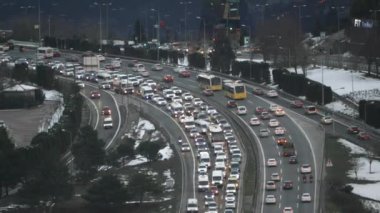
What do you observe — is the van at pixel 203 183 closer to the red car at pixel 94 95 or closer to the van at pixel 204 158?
the van at pixel 204 158

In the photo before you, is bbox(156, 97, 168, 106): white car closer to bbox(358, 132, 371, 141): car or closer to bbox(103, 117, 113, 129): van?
bbox(103, 117, 113, 129): van

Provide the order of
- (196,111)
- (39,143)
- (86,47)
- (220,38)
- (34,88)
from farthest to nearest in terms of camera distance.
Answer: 1. (86,47)
2. (220,38)
3. (34,88)
4. (196,111)
5. (39,143)

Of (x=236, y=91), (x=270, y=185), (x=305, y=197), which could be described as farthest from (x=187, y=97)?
(x=305, y=197)

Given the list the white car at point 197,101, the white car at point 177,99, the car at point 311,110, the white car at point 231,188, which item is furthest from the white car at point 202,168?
the white car at point 177,99

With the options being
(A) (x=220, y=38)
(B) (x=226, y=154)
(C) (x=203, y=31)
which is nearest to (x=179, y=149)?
(B) (x=226, y=154)

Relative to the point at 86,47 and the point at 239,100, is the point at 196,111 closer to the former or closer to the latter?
the point at 239,100

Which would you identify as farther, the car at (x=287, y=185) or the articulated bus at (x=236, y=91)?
the articulated bus at (x=236, y=91)
